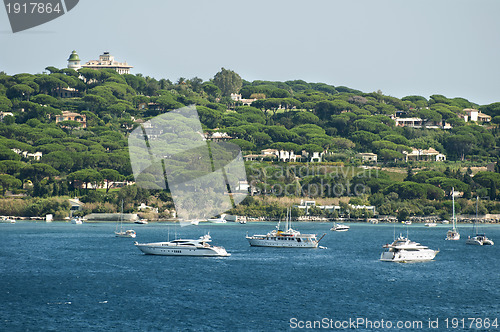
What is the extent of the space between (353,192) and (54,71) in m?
92.7

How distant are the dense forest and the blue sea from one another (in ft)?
142

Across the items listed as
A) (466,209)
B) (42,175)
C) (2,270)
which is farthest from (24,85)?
(2,270)

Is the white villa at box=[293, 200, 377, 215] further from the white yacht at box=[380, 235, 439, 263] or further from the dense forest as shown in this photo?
the white yacht at box=[380, 235, 439, 263]

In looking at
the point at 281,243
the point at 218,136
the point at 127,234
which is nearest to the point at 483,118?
the point at 218,136

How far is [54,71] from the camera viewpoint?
193 metres

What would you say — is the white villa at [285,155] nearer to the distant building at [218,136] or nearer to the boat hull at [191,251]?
the distant building at [218,136]

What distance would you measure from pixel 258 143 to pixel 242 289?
111 meters

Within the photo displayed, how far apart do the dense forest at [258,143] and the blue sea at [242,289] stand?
4331 cm

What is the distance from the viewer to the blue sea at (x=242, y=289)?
135ft

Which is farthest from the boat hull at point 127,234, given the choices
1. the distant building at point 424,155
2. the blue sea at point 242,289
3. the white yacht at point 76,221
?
the distant building at point 424,155

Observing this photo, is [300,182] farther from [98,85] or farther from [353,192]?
[98,85]

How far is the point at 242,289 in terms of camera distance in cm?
5056

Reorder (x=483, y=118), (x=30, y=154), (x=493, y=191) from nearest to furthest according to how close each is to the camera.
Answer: (x=493, y=191)
(x=30, y=154)
(x=483, y=118)

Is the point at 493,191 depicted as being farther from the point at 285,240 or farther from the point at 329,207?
the point at 285,240
